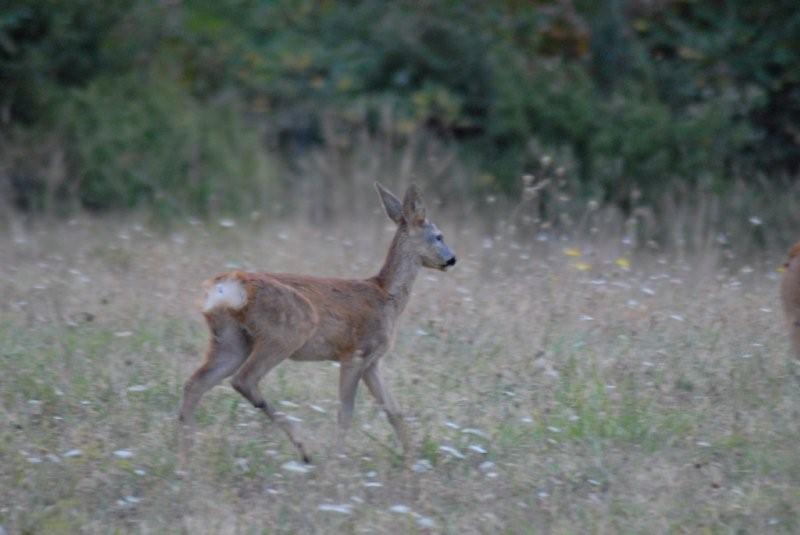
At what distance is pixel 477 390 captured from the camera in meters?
6.99

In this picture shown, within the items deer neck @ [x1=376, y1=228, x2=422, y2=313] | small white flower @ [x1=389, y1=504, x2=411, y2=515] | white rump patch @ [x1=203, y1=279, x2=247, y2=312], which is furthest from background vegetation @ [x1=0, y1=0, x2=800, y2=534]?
white rump patch @ [x1=203, y1=279, x2=247, y2=312]

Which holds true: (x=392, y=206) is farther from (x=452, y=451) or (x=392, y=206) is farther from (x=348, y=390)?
(x=452, y=451)

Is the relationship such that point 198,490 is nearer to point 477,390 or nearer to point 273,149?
point 477,390

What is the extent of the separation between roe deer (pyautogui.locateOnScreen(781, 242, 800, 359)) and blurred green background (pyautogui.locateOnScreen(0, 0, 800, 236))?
561 cm

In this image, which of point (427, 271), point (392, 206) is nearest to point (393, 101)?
point (427, 271)

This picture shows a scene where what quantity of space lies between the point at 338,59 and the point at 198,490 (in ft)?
39.6

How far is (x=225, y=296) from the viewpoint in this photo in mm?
6219

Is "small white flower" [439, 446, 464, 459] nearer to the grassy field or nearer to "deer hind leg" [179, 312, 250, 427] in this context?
the grassy field

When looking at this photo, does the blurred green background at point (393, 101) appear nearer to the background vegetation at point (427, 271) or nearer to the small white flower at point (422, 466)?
the background vegetation at point (427, 271)

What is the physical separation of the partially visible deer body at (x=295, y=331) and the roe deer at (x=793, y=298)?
2073mm

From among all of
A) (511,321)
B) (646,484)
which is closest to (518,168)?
(511,321)

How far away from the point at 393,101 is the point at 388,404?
10113 mm

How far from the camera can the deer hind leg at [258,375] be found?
625 cm

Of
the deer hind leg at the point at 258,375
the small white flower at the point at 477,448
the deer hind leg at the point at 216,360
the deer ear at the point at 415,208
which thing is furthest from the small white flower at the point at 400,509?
the deer ear at the point at 415,208
